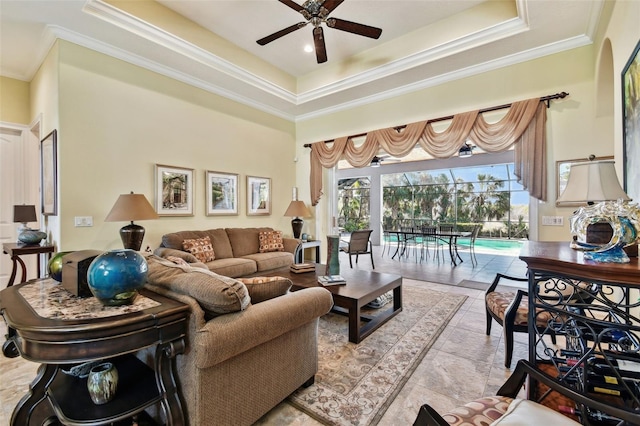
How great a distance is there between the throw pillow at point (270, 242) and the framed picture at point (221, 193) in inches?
27.2

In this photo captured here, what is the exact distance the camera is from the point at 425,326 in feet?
10.1

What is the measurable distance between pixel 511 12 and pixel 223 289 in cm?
452

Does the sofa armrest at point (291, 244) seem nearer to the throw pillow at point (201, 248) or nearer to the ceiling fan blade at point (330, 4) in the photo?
the throw pillow at point (201, 248)

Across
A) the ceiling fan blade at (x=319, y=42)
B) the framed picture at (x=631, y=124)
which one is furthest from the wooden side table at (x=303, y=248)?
the framed picture at (x=631, y=124)

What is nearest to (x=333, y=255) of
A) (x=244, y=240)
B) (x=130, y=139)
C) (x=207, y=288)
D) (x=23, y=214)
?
(x=207, y=288)

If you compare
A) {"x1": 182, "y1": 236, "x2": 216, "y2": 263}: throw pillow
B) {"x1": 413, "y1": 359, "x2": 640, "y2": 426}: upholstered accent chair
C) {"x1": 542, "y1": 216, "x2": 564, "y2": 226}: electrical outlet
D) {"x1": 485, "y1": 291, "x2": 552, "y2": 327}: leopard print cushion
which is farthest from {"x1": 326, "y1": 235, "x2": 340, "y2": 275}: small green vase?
{"x1": 542, "y1": 216, "x2": 564, "y2": 226}: electrical outlet

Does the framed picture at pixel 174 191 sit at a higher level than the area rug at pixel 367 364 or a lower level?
higher

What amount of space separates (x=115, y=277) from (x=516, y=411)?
5.99 ft

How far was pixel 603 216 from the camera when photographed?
4.80 ft

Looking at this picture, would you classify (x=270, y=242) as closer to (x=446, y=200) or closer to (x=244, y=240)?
(x=244, y=240)

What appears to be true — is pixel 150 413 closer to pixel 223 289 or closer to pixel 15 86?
pixel 223 289

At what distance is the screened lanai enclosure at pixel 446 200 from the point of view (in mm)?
9438

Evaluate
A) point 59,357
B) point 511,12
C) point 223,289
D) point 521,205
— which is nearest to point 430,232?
point 521,205

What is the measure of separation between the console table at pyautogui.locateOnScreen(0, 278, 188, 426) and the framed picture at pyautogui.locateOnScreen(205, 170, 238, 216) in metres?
3.27
